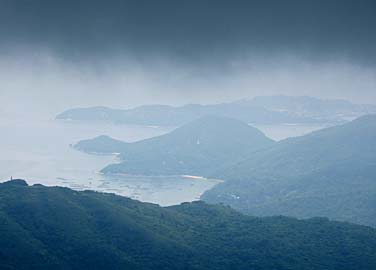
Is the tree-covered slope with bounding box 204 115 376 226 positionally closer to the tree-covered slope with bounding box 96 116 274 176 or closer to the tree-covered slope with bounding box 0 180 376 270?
the tree-covered slope with bounding box 96 116 274 176

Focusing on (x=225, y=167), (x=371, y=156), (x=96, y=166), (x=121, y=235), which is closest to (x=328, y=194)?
(x=371, y=156)

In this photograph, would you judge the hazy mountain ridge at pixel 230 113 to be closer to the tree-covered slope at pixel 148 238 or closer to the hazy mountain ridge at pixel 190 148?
the hazy mountain ridge at pixel 190 148

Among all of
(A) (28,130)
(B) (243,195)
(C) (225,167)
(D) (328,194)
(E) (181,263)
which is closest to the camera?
(E) (181,263)

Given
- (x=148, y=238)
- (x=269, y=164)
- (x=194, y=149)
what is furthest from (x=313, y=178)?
(x=148, y=238)

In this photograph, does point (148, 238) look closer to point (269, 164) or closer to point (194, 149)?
point (269, 164)

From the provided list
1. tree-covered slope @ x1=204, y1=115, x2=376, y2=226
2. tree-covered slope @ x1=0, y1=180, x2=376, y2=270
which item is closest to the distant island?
tree-covered slope @ x1=204, y1=115, x2=376, y2=226

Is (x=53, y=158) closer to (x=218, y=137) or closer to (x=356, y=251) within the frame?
(x=218, y=137)
